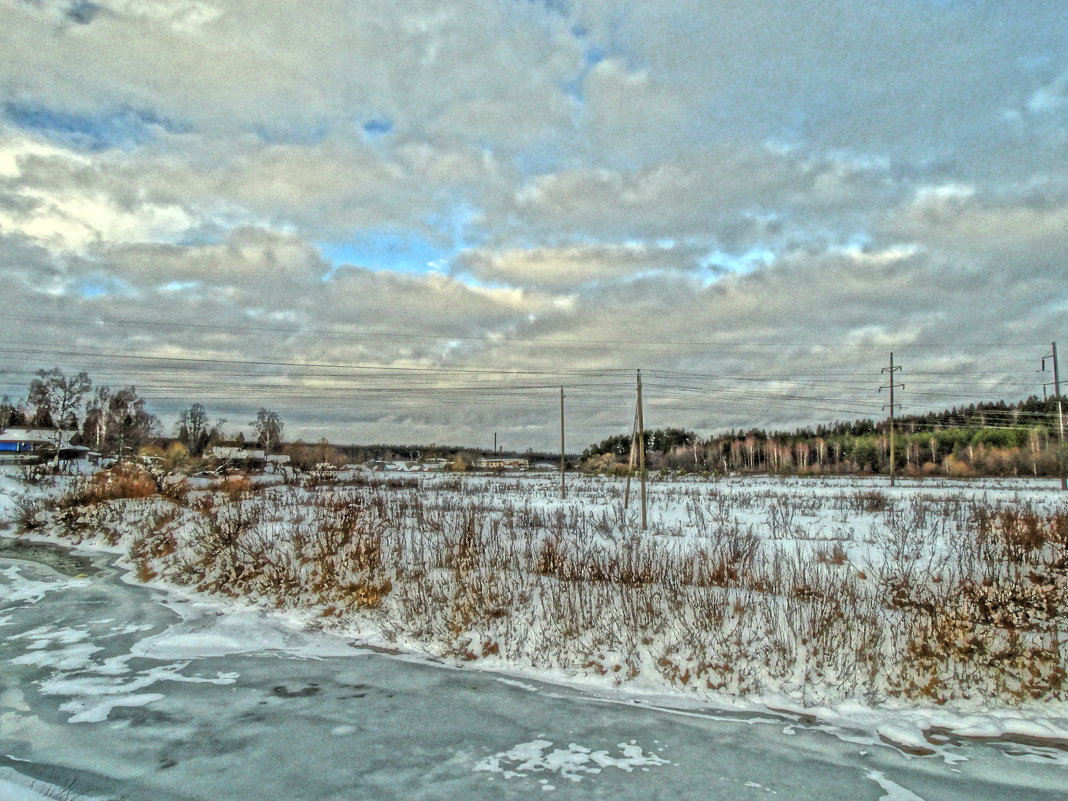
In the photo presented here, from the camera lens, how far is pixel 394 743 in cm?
623

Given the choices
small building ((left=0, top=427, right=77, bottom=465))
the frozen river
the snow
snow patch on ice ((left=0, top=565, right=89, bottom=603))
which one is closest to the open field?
Answer: the frozen river

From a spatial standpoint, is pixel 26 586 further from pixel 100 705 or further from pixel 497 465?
pixel 497 465

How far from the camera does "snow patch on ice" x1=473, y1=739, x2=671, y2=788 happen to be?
569 cm

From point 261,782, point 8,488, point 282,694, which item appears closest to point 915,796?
point 261,782

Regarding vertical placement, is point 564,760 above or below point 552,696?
above

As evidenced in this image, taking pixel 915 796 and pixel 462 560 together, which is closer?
pixel 915 796

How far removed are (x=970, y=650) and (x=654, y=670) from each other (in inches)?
147

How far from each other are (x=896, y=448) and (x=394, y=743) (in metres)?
117

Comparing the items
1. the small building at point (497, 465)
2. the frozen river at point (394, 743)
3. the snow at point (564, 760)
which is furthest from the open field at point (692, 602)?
the small building at point (497, 465)

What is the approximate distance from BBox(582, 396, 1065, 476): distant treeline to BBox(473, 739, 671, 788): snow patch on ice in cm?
6219

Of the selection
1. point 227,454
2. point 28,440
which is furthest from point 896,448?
point 28,440

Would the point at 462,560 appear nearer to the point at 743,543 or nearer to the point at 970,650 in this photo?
the point at 743,543

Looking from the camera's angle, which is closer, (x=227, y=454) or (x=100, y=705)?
(x=100, y=705)

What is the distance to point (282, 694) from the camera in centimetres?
762
